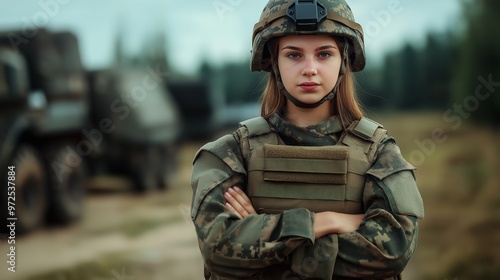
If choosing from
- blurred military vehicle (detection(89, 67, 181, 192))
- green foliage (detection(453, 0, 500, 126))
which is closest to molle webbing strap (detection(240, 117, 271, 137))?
blurred military vehicle (detection(89, 67, 181, 192))

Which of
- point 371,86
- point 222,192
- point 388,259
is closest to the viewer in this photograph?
point 388,259

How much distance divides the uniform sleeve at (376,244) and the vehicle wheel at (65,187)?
17.9ft

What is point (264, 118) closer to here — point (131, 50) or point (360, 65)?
point (360, 65)

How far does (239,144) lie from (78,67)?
5.72 m

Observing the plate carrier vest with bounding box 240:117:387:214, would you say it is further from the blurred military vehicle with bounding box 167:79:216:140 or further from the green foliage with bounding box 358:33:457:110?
the blurred military vehicle with bounding box 167:79:216:140

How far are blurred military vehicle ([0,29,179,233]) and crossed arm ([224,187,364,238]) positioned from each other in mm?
4542

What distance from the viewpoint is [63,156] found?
7.24 m

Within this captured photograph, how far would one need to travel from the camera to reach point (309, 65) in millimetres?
2064

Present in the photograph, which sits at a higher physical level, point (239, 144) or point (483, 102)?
point (239, 144)

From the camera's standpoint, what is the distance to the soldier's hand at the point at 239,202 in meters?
2.05

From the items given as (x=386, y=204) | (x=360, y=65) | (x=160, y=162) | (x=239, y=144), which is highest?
(x=360, y=65)

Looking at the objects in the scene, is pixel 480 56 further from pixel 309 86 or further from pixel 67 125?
pixel 309 86

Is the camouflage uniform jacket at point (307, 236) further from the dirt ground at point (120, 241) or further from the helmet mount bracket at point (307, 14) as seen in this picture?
the dirt ground at point (120, 241)

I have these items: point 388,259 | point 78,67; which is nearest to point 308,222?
point 388,259
